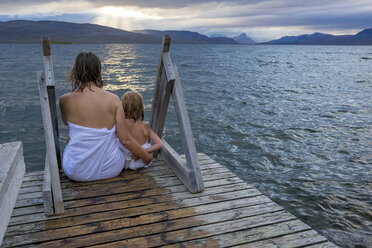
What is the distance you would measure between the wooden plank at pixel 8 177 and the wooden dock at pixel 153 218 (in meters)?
1.46

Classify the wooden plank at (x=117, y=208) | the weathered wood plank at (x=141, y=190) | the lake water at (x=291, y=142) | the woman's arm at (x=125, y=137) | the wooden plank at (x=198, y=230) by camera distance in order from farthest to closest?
the lake water at (x=291, y=142)
the woman's arm at (x=125, y=137)
the weathered wood plank at (x=141, y=190)
the wooden plank at (x=117, y=208)
the wooden plank at (x=198, y=230)

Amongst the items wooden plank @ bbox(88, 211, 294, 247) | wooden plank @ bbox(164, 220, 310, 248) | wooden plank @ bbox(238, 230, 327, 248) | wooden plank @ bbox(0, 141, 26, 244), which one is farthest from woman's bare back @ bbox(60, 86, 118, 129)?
wooden plank @ bbox(238, 230, 327, 248)

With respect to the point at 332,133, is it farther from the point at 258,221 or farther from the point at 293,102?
the point at 258,221

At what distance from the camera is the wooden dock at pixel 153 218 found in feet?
9.88

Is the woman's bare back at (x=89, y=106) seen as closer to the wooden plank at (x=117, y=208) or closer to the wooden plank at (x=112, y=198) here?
the wooden plank at (x=112, y=198)

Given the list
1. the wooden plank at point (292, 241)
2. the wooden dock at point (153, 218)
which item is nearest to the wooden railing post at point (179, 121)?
the wooden dock at point (153, 218)

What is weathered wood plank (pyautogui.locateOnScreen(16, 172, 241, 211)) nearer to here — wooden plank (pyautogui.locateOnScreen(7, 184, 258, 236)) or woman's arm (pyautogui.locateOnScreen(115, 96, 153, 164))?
wooden plank (pyautogui.locateOnScreen(7, 184, 258, 236))

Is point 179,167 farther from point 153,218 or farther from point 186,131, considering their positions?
point 153,218

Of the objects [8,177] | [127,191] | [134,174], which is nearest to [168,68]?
[134,174]

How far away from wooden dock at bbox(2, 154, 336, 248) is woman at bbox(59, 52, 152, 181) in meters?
0.29

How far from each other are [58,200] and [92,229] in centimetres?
55

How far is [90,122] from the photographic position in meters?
3.93

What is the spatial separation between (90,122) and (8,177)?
8.21 ft

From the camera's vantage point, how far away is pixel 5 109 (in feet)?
49.8
